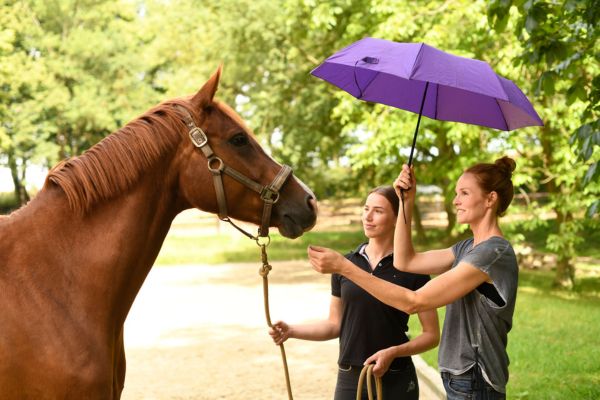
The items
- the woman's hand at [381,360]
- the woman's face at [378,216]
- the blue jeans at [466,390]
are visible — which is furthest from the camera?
the woman's face at [378,216]

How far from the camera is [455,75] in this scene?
113 inches

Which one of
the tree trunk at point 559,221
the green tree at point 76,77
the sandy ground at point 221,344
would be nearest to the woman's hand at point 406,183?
the sandy ground at point 221,344

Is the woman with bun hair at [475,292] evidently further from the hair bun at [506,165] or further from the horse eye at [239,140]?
the horse eye at [239,140]

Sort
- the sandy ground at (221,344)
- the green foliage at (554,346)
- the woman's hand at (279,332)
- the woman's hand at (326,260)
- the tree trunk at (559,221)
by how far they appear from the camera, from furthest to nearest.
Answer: the tree trunk at (559,221) < the sandy ground at (221,344) < the green foliage at (554,346) < the woman's hand at (279,332) < the woman's hand at (326,260)

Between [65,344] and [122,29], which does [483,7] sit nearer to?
[65,344]

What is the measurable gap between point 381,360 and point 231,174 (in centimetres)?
108

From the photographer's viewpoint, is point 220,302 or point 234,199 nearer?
point 234,199

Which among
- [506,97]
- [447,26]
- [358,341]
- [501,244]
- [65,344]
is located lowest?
[358,341]

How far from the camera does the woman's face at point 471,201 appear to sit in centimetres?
291

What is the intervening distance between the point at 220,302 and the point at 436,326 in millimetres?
10079

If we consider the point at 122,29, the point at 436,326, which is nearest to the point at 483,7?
the point at 436,326

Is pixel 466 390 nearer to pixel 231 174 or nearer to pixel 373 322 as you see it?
pixel 373 322

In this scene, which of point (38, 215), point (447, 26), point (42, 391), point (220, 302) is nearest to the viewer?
point (42, 391)

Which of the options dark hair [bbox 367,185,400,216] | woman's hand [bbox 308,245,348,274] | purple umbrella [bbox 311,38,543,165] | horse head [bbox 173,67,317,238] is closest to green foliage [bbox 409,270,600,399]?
dark hair [bbox 367,185,400,216]
